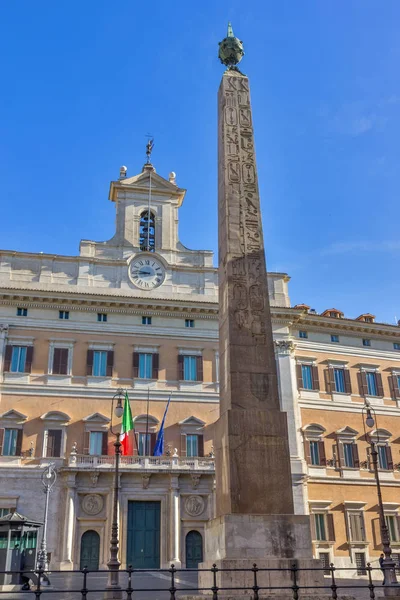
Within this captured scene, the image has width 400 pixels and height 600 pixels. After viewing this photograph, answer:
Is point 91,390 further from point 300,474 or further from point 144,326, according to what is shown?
point 300,474

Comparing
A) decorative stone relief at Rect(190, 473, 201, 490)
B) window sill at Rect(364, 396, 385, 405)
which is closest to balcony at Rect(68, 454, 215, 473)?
decorative stone relief at Rect(190, 473, 201, 490)

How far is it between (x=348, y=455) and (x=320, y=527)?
3811mm

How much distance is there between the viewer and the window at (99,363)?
28.4m

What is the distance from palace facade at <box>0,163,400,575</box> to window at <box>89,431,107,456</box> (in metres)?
0.05

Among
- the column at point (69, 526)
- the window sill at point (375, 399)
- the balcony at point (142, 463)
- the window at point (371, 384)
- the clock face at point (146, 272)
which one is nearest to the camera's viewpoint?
the column at point (69, 526)

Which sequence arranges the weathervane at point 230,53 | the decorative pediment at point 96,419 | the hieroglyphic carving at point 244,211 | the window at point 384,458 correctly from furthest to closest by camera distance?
the window at point 384,458 < the decorative pediment at point 96,419 < the weathervane at point 230,53 < the hieroglyphic carving at point 244,211

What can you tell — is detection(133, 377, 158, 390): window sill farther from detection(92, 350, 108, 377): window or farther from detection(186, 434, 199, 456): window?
detection(186, 434, 199, 456): window

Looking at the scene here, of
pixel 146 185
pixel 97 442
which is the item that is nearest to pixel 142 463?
pixel 97 442

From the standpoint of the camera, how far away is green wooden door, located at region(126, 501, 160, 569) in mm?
25312

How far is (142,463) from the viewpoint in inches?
1040

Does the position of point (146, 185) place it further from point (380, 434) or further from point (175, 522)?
point (380, 434)

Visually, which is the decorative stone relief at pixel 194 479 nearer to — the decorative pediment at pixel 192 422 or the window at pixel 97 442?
the decorative pediment at pixel 192 422

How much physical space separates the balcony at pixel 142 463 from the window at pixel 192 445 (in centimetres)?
78

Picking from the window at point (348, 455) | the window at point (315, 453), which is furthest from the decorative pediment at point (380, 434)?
the window at point (315, 453)
